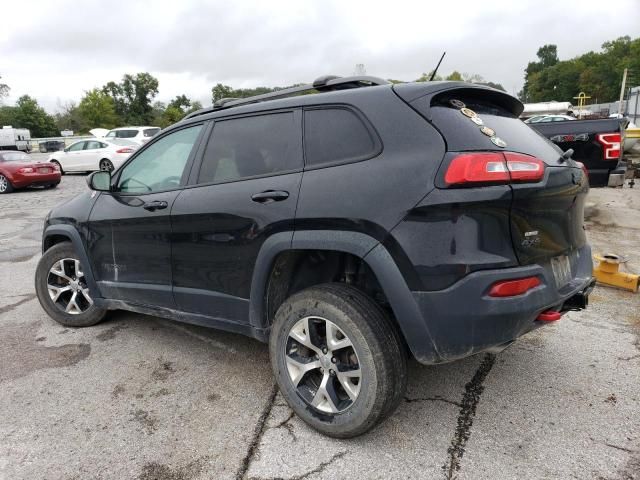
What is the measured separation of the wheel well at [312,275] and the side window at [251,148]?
51 cm

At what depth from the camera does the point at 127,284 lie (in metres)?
3.68

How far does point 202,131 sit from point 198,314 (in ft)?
4.02

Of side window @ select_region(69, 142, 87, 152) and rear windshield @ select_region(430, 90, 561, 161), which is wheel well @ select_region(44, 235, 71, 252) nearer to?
rear windshield @ select_region(430, 90, 561, 161)

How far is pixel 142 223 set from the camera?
11.4 feet

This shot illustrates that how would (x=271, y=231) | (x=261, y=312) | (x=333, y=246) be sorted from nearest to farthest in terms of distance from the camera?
(x=333, y=246) < (x=271, y=231) < (x=261, y=312)

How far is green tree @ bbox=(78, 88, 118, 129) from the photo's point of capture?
235 ft

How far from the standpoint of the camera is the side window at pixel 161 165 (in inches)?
134

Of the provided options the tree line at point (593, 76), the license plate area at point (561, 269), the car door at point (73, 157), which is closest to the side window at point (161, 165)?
the license plate area at point (561, 269)

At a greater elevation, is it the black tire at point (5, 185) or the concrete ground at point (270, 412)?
the black tire at point (5, 185)

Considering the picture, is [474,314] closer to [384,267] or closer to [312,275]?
[384,267]

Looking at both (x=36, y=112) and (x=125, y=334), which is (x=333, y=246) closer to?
(x=125, y=334)

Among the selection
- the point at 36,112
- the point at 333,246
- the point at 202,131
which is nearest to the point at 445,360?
the point at 333,246

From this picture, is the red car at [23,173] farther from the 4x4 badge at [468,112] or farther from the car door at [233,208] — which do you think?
the 4x4 badge at [468,112]

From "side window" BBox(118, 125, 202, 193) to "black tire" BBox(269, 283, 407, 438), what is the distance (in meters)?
1.38
